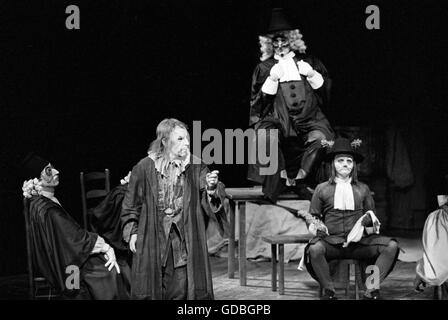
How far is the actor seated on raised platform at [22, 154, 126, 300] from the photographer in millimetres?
7082

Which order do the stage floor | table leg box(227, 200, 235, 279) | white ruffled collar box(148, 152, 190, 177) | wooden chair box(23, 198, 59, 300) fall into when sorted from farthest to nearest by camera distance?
table leg box(227, 200, 235, 279) → the stage floor → wooden chair box(23, 198, 59, 300) → white ruffled collar box(148, 152, 190, 177)

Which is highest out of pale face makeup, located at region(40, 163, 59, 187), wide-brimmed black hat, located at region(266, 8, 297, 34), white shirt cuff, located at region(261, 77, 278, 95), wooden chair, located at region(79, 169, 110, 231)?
wide-brimmed black hat, located at region(266, 8, 297, 34)

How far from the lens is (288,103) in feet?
28.5

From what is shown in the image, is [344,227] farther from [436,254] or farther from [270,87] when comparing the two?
[270,87]

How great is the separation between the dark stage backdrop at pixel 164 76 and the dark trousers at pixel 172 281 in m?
1.93

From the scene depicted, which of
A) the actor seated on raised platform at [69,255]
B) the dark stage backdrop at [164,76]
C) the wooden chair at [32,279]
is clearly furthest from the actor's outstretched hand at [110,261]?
the dark stage backdrop at [164,76]

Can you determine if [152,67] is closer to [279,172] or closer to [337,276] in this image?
[279,172]

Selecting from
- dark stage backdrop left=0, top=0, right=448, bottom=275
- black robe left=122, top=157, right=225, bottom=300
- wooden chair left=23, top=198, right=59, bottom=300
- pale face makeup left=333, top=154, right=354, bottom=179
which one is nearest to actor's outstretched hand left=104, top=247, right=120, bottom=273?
black robe left=122, top=157, right=225, bottom=300

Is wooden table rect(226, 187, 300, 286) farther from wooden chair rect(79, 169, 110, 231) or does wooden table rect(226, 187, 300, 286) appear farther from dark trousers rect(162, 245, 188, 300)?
dark trousers rect(162, 245, 188, 300)

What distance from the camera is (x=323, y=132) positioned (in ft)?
28.0

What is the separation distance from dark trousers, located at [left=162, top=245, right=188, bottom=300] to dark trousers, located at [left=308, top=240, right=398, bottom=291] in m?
1.09

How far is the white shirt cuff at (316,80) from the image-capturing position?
8586mm
